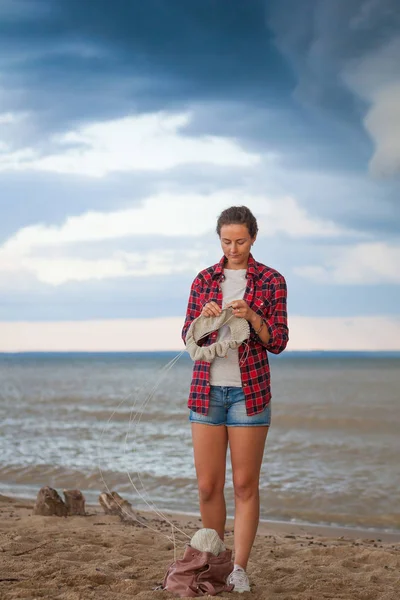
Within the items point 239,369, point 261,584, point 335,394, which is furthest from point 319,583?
point 335,394

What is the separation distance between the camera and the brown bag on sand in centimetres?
326

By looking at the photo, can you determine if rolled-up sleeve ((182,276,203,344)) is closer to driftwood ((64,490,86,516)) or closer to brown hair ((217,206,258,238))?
brown hair ((217,206,258,238))

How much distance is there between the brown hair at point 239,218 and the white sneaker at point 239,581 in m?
1.77

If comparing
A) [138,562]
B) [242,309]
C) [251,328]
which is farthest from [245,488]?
[138,562]

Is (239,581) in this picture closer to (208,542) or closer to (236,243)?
(208,542)

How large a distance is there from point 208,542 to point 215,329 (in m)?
1.11

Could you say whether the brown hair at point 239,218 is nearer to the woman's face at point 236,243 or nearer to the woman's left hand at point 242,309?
the woman's face at point 236,243

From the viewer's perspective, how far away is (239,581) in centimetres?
338

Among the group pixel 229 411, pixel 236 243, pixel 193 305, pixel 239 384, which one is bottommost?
pixel 229 411

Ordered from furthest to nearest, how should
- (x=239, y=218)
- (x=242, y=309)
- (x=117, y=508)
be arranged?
(x=117, y=508)
(x=239, y=218)
(x=242, y=309)

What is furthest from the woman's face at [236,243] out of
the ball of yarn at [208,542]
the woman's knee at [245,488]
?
the ball of yarn at [208,542]

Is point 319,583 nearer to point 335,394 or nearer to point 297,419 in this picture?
point 297,419

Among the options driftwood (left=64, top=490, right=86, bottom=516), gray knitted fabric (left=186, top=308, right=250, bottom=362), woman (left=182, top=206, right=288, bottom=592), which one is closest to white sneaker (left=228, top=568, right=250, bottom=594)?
woman (left=182, top=206, right=288, bottom=592)

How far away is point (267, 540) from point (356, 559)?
101cm
